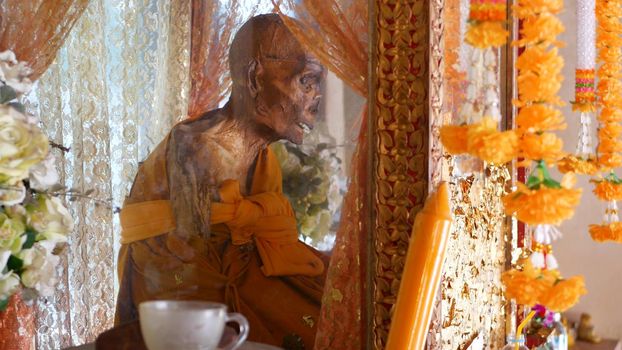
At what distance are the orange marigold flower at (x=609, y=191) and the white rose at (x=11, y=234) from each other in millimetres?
1514

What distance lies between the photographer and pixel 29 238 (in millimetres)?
1116

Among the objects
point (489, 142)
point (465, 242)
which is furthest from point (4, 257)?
point (465, 242)

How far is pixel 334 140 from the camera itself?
1651 millimetres

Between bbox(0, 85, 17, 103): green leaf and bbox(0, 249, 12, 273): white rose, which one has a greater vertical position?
bbox(0, 85, 17, 103): green leaf

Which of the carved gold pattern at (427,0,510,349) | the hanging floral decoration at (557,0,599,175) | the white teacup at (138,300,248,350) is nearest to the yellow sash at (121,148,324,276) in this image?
the carved gold pattern at (427,0,510,349)

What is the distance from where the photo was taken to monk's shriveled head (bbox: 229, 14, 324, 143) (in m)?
1.67

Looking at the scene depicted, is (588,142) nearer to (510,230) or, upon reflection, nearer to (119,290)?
(510,230)

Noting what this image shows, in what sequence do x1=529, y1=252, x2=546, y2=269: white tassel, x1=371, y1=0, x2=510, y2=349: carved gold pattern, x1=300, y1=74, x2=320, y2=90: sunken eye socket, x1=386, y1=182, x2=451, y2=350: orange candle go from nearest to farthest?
x1=386, y1=182, x2=451, y2=350: orange candle < x1=529, y1=252, x2=546, y2=269: white tassel < x1=371, y1=0, x2=510, y2=349: carved gold pattern < x1=300, y1=74, x2=320, y2=90: sunken eye socket

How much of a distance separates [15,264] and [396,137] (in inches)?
27.4

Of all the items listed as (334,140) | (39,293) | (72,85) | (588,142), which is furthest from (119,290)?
(588,142)

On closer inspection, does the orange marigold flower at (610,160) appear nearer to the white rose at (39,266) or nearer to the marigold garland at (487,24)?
the marigold garland at (487,24)

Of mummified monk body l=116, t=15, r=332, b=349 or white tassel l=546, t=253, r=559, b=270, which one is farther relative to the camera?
mummified monk body l=116, t=15, r=332, b=349

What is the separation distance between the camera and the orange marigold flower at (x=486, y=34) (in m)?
1.25

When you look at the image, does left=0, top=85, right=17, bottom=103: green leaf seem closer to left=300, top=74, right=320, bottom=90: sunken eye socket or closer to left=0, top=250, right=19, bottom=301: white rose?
left=0, top=250, right=19, bottom=301: white rose
